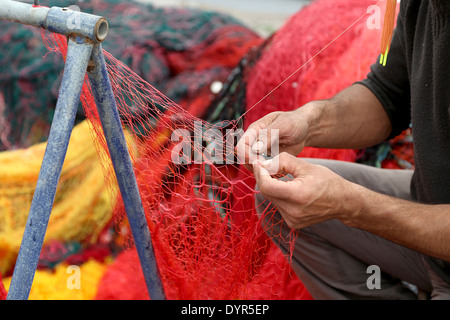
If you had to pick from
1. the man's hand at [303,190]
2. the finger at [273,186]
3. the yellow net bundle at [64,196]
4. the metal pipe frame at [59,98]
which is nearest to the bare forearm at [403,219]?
the man's hand at [303,190]

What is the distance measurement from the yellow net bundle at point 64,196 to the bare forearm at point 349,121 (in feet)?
2.42

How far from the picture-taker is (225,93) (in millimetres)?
1840

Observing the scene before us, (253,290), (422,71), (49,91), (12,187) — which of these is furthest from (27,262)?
(49,91)

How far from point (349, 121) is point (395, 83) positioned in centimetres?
16

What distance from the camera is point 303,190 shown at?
92 centimetres

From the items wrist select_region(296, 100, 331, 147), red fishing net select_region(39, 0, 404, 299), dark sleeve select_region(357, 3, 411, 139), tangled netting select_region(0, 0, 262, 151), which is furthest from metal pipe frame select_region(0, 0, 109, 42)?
tangled netting select_region(0, 0, 262, 151)

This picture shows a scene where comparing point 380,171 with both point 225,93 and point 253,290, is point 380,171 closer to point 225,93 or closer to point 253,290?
point 253,290

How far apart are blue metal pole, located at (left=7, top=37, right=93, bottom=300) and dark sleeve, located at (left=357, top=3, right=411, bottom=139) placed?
2.76 feet

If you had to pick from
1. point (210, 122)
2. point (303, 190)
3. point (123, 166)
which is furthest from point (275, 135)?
point (210, 122)

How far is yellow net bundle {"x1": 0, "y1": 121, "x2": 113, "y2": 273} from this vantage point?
152cm

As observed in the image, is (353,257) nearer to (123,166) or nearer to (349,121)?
(349,121)

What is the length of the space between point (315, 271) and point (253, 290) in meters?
0.18

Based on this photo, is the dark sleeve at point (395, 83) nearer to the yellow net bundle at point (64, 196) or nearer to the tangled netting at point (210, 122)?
the tangled netting at point (210, 122)

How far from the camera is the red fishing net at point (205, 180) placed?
110 centimetres
